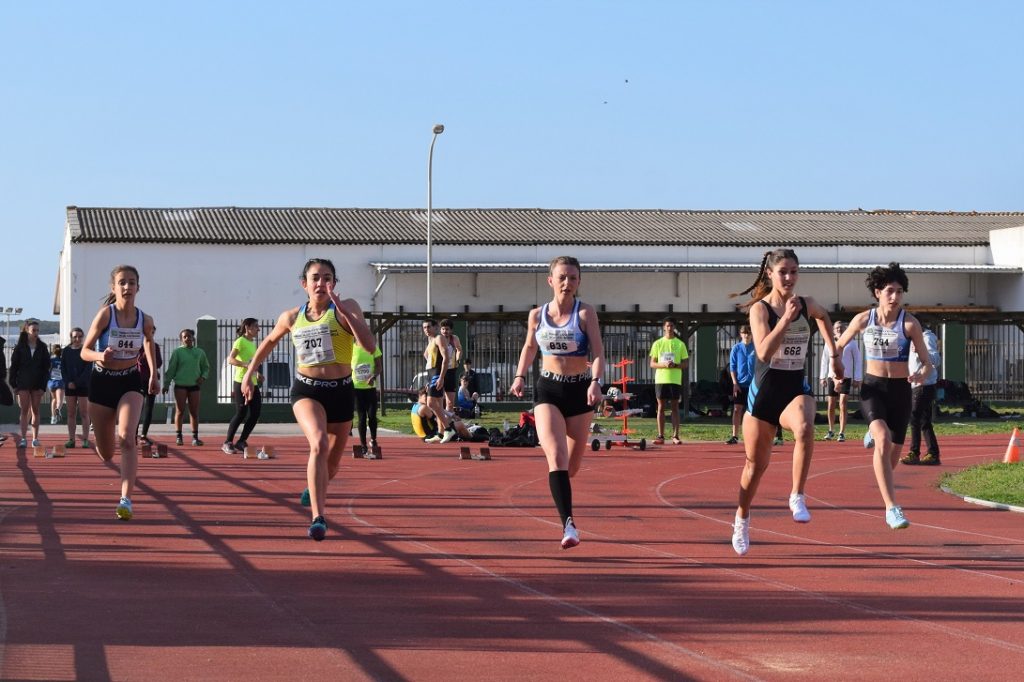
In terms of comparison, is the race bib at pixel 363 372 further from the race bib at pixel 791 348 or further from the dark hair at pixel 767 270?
the race bib at pixel 791 348

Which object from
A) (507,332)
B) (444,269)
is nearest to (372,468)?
(507,332)

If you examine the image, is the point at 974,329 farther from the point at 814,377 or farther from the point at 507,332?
the point at 507,332

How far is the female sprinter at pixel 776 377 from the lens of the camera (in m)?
8.98

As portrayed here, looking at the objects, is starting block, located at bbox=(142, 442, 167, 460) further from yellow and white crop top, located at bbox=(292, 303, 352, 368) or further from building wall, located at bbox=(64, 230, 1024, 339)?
building wall, located at bbox=(64, 230, 1024, 339)

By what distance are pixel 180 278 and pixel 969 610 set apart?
1978 inches

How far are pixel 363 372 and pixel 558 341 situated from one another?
8681mm

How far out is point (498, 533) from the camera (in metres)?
10.4

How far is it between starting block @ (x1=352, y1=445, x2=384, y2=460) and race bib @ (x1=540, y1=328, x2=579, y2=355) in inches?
373

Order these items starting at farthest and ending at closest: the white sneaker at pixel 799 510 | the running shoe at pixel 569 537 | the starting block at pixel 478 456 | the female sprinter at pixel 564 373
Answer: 1. the starting block at pixel 478 456
2. the white sneaker at pixel 799 510
3. the female sprinter at pixel 564 373
4. the running shoe at pixel 569 537

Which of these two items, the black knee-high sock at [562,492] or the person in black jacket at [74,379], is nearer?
the black knee-high sock at [562,492]

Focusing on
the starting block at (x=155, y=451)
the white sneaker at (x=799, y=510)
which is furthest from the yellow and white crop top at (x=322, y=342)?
the starting block at (x=155, y=451)

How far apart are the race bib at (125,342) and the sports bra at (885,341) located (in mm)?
5673

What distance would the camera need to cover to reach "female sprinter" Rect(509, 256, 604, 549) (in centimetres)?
922

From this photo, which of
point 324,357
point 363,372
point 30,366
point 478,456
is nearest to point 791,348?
point 324,357
